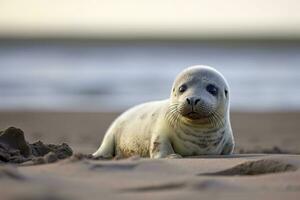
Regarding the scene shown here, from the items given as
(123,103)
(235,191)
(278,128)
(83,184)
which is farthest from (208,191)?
(123,103)

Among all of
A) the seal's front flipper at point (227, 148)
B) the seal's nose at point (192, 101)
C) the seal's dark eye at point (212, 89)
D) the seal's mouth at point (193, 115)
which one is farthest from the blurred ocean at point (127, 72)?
the seal's nose at point (192, 101)

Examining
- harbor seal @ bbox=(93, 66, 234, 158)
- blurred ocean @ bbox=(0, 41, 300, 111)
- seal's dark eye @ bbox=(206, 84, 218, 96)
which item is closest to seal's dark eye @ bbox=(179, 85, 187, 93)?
harbor seal @ bbox=(93, 66, 234, 158)

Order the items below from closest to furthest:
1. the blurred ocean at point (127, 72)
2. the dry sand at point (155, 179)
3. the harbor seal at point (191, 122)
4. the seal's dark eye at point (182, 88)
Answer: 1. the dry sand at point (155, 179)
2. the harbor seal at point (191, 122)
3. the seal's dark eye at point (182, 88)
4. the blurred ocean at point (127, 72)

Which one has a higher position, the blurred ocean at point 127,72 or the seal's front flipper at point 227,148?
the blurred ocean at point 127,72

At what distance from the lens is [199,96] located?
559 centimetres

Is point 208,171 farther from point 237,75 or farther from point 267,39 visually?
point 267,39

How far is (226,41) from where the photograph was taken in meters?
38.4

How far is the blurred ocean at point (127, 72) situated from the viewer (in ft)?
57.5

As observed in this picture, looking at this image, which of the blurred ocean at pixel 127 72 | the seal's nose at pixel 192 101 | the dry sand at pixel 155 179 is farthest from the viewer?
the blurred ocean at pixel 127 72

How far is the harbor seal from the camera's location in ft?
18.4

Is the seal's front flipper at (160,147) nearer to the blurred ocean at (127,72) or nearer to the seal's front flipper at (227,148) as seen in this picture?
the seal's front flipper at (227,148)

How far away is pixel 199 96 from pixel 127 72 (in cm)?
1846

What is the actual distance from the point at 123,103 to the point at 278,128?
6.42 meters

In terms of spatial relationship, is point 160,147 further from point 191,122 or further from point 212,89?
point 212,89
